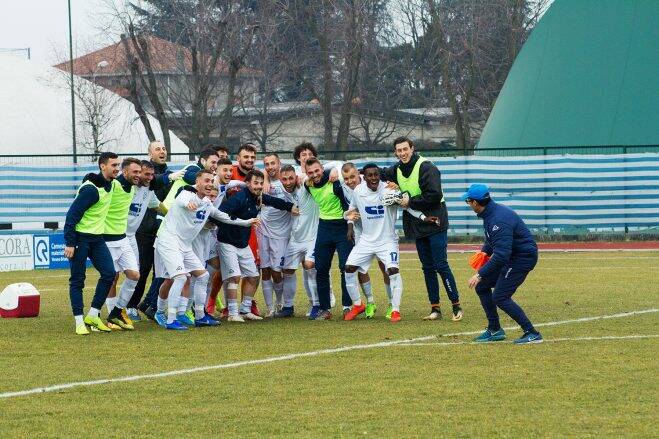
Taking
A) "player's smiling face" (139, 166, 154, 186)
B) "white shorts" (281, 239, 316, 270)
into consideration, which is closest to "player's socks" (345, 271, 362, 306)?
"white shorts" (281, 239, 316, 270)

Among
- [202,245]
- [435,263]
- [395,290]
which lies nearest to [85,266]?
[202,245]

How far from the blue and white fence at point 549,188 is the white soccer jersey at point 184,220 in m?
18.3

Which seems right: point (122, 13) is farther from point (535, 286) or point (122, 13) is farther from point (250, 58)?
point (535, 286)

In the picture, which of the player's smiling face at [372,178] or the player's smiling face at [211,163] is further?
the player's smiling face at [211,163]

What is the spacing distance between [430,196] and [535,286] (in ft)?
18.9

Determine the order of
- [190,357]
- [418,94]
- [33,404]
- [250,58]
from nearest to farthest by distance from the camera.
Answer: [33,404] < [190,357] < [250,58] < [418,94]

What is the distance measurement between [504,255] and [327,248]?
13.1ft

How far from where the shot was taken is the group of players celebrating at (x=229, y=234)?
14.0 meters

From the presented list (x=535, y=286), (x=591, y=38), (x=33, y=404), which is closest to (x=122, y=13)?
(x=591, y=38)

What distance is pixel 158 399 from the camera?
931 centimetres

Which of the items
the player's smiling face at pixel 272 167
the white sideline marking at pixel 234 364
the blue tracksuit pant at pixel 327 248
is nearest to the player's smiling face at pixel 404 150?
the blue tracksuit pant at pixel 327 248

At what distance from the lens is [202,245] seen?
1499cm

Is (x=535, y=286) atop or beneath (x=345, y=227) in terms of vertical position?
beneath

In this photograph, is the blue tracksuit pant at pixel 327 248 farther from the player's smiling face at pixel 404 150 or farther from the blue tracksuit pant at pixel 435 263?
the player's smiling face at pixel 404 150
